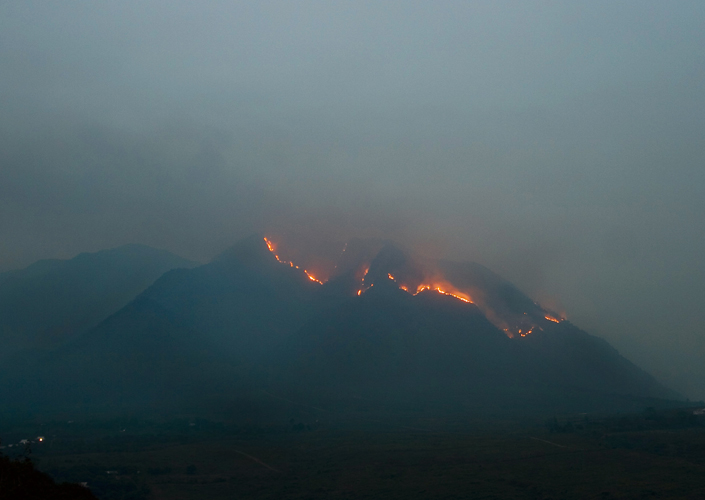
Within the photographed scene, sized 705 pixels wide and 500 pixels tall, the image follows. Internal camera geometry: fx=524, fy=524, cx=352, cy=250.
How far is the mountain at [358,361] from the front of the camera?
140 m

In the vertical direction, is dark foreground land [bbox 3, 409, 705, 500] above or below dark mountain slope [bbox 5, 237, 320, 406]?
below

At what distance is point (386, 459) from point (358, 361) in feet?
300

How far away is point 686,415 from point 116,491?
93823mm

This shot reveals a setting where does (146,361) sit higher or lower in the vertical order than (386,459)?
higher

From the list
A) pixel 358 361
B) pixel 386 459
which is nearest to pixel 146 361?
pixel 358 361

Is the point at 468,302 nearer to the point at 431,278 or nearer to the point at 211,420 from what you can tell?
the point at 431,278

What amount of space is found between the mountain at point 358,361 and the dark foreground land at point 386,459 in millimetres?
32795

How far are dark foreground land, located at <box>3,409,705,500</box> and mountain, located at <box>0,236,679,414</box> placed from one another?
3280cm

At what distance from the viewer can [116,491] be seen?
6225cm

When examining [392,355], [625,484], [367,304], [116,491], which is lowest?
[116,491]

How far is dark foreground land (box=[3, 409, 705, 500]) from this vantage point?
6066cm

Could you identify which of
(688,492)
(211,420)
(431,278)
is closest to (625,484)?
(688,492)

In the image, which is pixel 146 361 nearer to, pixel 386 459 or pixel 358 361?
pixel 358 361

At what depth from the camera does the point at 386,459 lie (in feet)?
244
